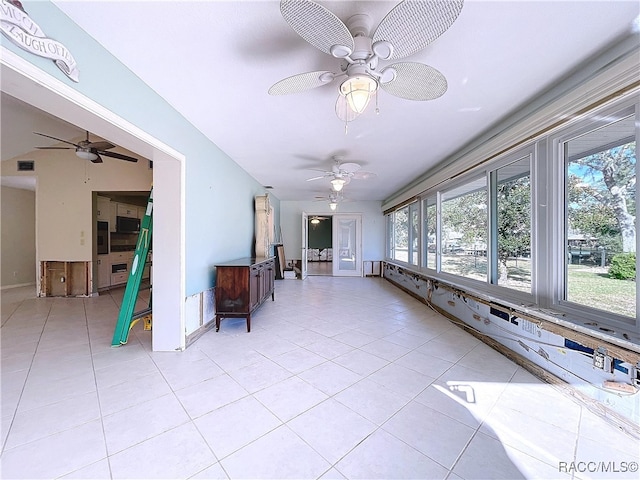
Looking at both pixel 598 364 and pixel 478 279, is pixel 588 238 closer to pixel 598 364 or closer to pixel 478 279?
pixel 598 364

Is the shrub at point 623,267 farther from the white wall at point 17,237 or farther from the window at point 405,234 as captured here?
the white wall at point 17,237

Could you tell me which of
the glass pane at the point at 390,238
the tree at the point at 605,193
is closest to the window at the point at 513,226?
the tree at the point at 605,193

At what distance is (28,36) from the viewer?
1303 mm

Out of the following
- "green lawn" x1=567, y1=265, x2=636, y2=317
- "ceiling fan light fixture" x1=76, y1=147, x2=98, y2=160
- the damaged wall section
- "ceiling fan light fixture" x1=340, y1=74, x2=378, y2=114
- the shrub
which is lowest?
the damaged wall section

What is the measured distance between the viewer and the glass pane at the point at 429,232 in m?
4.96

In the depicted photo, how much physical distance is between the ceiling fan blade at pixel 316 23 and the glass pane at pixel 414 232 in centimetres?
482

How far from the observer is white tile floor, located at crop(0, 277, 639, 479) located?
1.36m

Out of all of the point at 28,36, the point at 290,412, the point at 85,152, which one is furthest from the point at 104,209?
the point at 290,412

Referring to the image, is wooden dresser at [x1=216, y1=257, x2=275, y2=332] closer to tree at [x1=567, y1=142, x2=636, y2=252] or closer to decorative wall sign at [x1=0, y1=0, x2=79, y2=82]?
decorative wall sign at [x1=0, y1=0, x2=79, y2=82]

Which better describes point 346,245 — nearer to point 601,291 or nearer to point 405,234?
point 405,234

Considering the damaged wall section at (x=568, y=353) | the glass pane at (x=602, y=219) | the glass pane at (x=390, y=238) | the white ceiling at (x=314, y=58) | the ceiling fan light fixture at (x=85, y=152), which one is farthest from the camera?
the glass pane at (x=390, y=238)

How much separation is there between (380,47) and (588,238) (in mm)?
2224

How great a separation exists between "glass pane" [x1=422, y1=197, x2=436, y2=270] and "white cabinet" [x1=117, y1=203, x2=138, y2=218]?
25.3 ft

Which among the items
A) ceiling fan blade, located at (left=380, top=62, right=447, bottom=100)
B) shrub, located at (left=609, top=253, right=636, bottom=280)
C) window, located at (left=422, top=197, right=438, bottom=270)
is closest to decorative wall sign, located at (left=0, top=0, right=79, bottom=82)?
ceiling fan blade, located at (left=380, top=62, right=447, bottom=100)
